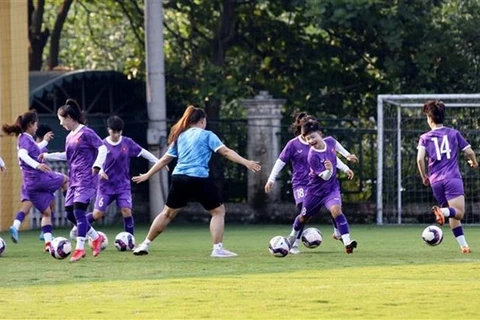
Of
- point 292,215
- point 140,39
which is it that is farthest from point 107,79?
point 292,215

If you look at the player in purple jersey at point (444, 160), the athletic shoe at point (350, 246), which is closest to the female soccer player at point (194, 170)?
the athletic shoe at point (350, 246)

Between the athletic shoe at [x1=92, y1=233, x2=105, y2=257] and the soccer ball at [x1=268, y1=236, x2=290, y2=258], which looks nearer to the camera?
the soccer ball at [x1=268, y1=236, x2=290, y2=258]

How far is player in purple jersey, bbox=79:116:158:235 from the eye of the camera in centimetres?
1983

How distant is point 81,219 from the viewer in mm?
17672

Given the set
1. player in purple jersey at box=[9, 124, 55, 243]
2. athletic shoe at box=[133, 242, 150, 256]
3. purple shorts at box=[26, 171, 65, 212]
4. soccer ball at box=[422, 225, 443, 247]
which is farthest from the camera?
player in purple jersey at box=[9, 124, 55, 243]

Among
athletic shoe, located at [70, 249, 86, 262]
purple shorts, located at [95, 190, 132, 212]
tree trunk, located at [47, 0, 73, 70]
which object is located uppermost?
tree trunk, located at [47, 0, 73, 70]

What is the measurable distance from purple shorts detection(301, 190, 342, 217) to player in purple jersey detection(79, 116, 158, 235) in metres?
2.61

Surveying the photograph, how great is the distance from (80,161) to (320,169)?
3.01 m

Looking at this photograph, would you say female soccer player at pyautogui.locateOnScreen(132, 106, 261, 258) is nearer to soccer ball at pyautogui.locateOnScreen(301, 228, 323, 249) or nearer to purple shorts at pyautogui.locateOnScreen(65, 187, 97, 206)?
purple shorts at pyautogui.locateOnScreen(65, 187, 97, 206)

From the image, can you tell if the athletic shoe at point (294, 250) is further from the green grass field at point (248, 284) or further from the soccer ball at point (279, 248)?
the soccer ball at point (279, 248)

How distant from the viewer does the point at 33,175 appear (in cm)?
2039

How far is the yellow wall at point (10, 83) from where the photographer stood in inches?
1053

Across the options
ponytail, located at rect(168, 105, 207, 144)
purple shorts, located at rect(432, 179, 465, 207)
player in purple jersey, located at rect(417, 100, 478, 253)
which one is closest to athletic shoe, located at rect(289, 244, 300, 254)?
player in purple jersey, located at rect(417, 100, 478, 253)

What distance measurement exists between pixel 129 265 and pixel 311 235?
3.11 metres
